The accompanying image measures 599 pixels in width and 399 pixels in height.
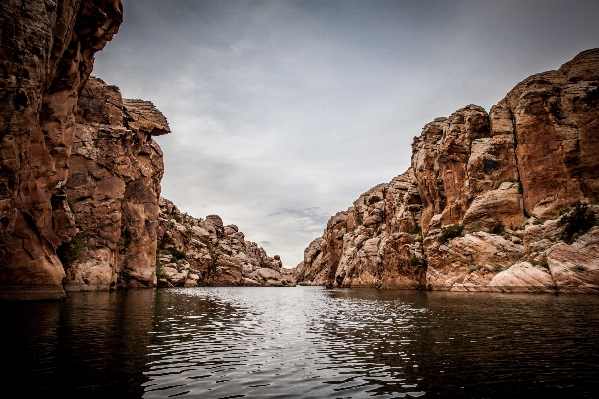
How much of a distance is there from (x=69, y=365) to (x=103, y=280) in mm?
47266

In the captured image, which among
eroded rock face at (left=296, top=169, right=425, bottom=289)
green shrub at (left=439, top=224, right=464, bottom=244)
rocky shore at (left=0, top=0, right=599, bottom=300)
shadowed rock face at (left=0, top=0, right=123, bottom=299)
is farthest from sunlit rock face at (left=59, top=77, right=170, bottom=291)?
green shrub at (left=439, top=224, right=464, bottom=244)

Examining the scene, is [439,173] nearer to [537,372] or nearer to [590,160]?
[590,160]

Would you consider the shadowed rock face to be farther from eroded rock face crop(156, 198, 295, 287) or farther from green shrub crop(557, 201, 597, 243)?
eroded rock face crop(156, 198, 295, 287)

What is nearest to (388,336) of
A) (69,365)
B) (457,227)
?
(69,365)

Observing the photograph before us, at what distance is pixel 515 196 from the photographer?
209 feet

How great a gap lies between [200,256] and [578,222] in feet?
310

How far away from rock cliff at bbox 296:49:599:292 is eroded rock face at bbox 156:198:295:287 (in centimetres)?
4917

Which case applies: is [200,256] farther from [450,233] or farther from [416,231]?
[450,233]

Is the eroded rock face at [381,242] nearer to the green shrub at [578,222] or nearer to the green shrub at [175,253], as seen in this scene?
the green shrub at [578,222]

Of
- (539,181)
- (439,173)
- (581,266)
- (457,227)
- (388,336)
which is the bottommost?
(388,336)

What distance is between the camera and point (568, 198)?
55.8 metres

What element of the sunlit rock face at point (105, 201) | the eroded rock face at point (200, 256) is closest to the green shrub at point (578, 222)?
the sunlit rock face at point (105, 201)

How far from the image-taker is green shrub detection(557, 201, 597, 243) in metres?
45.6

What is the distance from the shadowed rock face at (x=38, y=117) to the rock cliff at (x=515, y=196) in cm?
4933
